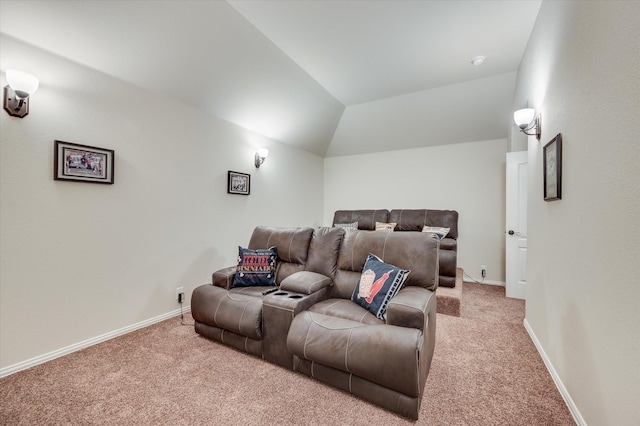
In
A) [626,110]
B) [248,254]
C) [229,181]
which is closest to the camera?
[626,110]

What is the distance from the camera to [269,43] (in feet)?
9.50

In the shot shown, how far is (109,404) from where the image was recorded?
1.61 meters

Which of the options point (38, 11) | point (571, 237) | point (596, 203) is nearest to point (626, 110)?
point (596, 203)

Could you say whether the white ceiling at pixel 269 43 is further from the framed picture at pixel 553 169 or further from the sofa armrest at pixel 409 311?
the sofa armrest at pixel 409 311

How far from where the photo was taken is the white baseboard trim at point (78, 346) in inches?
75.7

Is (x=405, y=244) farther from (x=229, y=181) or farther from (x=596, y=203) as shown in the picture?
(x=229, y=181)

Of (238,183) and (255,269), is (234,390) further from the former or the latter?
(238,183)

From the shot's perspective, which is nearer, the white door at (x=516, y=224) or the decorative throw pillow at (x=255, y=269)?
the decorative throw pillow at (x=255, y=269)

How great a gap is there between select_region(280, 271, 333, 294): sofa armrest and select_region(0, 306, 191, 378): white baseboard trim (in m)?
1.58

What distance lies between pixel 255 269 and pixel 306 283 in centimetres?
66

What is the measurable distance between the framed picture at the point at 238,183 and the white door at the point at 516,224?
362cm

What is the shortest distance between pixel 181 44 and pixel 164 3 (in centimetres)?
36

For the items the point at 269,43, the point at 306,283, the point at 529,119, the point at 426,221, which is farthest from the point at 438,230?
the point at 269,43

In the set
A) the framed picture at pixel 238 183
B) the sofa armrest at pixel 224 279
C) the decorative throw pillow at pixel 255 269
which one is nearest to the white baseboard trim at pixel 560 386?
the decorative throw pillow at pixel 255 269
